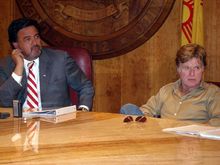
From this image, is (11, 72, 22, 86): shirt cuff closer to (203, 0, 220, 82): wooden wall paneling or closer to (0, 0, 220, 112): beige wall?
(0, 0, 220, 112): beige wall

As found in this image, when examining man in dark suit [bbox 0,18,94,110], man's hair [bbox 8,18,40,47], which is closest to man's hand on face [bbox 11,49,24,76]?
man in dark suit [bbox 0,18,94,110]

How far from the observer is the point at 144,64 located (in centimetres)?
401

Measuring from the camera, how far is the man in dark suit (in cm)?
302

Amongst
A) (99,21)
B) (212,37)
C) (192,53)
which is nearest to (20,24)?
(99,21)

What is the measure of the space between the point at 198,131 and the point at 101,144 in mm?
464

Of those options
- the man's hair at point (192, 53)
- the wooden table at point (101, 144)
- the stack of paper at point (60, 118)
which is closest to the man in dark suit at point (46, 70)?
the stack of paper at point (60, 118)

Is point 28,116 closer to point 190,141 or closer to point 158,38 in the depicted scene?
point 190,141

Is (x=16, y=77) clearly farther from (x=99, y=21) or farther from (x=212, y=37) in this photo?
(x=212, y=37)

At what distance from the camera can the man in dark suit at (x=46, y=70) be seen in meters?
3.02

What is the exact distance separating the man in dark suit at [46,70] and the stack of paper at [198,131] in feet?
3.79

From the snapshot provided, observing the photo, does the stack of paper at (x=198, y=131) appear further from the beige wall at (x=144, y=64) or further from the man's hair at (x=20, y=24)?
the beige wall at (x=144, y=64)

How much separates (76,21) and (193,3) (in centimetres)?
114

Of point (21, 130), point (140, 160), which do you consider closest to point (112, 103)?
point (21, 130)

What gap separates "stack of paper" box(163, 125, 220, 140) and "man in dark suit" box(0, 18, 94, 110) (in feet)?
3.79
